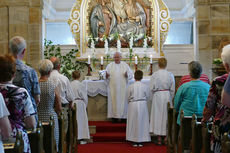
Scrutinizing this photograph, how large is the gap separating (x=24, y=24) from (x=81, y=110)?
3783 millimetres

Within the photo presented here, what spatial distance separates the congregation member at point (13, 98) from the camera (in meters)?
3.83

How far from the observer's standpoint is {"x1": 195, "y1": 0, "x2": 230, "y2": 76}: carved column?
39.6ft

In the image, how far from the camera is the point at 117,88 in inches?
443

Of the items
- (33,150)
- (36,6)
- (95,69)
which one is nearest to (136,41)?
(95,69)

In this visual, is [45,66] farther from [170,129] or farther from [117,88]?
[117,88]

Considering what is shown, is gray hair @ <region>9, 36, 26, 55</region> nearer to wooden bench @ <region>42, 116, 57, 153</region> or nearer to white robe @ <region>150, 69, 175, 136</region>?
wooden bench @ <region>42, 116, 57, 153</region>

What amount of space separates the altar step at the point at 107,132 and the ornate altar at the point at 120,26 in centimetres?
381

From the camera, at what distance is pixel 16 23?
1202cm

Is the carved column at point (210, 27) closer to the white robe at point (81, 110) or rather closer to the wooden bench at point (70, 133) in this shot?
the white robe at point (81, 110)

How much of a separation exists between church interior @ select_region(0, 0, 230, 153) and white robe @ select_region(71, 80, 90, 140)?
23 mm

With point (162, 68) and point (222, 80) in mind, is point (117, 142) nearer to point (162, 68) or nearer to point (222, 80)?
point (162, 68)

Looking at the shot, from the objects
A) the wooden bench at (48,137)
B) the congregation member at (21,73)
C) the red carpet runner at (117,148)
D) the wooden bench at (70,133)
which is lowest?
the red carpet runner at (117,148)

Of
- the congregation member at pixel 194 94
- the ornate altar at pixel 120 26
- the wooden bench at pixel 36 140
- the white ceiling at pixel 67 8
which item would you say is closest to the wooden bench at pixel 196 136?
the congregation member at pixel 194 94

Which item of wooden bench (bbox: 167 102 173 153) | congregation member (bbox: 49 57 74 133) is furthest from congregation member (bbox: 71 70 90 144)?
wooden bench (bbox: 167 102 173 153)
